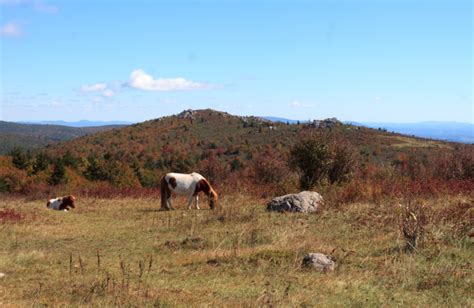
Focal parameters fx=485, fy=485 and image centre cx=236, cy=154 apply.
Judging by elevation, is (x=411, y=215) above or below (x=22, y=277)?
above

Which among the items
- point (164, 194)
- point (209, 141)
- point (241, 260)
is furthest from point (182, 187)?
point (209, 141)

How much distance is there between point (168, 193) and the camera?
61.9ft

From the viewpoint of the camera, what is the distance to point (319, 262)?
27.6 ft

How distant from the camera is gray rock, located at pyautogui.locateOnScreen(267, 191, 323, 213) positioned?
15211 mm

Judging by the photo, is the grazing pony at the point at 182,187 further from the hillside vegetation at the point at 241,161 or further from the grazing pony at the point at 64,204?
the grazing pony at the point at 64,204

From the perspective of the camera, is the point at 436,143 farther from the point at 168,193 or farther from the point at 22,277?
the point at 22,277

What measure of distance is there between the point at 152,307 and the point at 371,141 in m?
65.1

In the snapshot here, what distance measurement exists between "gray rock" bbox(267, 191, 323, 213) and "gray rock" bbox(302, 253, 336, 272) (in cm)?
647

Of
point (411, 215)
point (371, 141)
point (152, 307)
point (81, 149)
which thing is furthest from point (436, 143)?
point (152, 307)

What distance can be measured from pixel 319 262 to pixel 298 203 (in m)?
6.92

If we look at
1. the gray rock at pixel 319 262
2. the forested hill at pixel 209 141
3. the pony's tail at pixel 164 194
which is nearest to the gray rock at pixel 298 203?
the pony's tail at pixel 164 194

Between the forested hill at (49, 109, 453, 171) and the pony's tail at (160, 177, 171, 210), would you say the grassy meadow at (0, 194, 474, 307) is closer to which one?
the pony's tail at (160, 177, 171, 210)

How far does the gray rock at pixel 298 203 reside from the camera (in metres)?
15.2

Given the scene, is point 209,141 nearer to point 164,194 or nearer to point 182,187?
point 182,187
